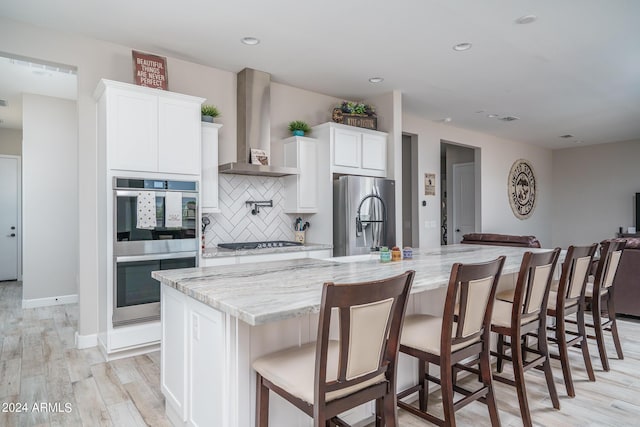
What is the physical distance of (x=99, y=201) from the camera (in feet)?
11.3

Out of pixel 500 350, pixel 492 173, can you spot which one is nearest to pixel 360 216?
pixel 500 350

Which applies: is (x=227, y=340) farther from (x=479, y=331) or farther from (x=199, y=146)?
(x=199, y=146)

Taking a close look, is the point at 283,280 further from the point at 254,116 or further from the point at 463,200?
the point at 463,200

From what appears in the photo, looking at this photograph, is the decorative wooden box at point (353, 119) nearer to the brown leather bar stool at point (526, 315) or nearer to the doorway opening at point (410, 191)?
the doorway opening at point (410, 191)

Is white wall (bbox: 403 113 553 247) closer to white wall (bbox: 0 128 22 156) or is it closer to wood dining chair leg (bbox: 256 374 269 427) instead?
wood dining chair leg (bbox: 256 374 269 427)

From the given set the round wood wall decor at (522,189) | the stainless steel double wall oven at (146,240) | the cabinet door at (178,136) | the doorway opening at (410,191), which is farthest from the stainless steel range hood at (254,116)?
the round wood wall decor at (522,189)

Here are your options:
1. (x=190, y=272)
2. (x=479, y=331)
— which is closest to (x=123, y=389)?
(x=190, y=272)

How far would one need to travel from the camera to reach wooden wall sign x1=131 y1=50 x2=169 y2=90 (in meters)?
3.44

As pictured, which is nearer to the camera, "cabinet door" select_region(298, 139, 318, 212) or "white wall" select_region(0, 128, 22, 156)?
"cabinet door" select_region(298, 139, 318, 212)

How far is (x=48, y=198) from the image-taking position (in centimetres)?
527

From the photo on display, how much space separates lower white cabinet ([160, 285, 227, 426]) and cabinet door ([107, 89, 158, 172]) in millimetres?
1502

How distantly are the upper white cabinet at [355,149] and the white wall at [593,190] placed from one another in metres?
6.54

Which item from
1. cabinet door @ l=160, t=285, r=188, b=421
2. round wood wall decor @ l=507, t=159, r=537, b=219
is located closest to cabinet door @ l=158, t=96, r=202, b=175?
cabinet door @ l=160, t=285, r=188, b=421

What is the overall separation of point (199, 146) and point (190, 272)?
5.69 ft
